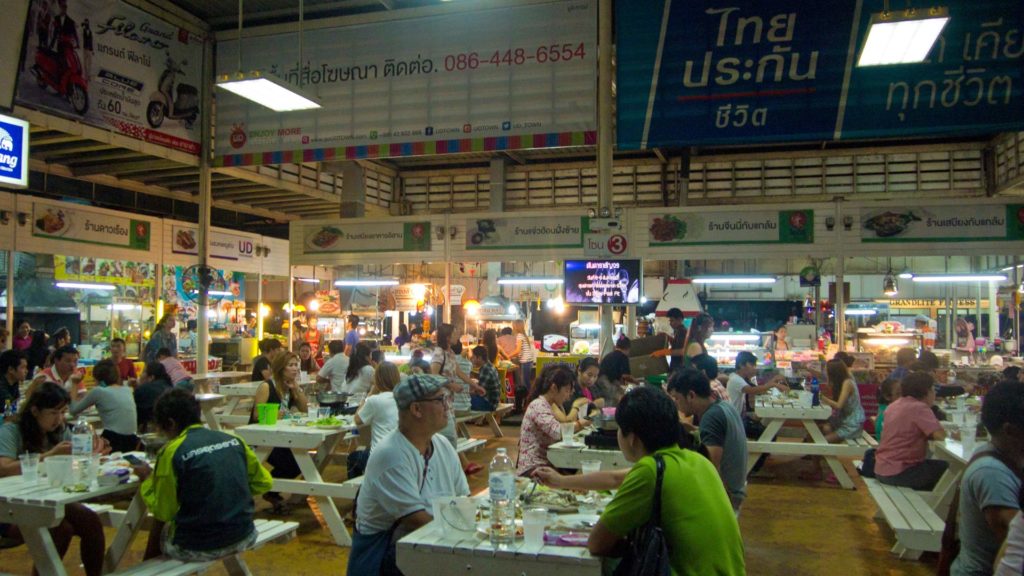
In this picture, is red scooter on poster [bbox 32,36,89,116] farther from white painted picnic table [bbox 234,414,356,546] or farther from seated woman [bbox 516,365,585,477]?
seated woman [bbox 516,365,585,477]

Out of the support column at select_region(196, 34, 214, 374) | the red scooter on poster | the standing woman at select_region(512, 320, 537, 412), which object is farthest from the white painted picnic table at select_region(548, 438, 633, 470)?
the support column at select_region(196, 34, 214, 374)

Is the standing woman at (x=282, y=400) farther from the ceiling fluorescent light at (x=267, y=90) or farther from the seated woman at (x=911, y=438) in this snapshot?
the seated woman at (x=911, y=438)

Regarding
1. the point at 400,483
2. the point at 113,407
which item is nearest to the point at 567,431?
the point at 400,483

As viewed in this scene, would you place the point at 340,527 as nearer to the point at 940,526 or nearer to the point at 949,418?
the point at 940,526

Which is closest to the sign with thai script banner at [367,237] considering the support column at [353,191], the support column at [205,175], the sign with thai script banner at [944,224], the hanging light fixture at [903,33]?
the support column at [205,175]

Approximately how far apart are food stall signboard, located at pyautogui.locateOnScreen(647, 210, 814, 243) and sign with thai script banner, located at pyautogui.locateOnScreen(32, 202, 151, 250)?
7.56 meters

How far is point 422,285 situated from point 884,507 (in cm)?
1037

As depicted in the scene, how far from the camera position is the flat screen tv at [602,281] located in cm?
940

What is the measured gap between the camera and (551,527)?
10.7ft

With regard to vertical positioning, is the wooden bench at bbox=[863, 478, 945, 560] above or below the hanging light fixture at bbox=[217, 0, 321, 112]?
below

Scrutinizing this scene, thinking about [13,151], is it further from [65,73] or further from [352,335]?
[352,335]

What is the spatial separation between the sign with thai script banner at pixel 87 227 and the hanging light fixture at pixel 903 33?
9.73m

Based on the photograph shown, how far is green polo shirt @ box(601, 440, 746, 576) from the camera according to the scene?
8.55ft

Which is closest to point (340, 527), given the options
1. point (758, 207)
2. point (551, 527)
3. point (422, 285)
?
point (551, 527)
